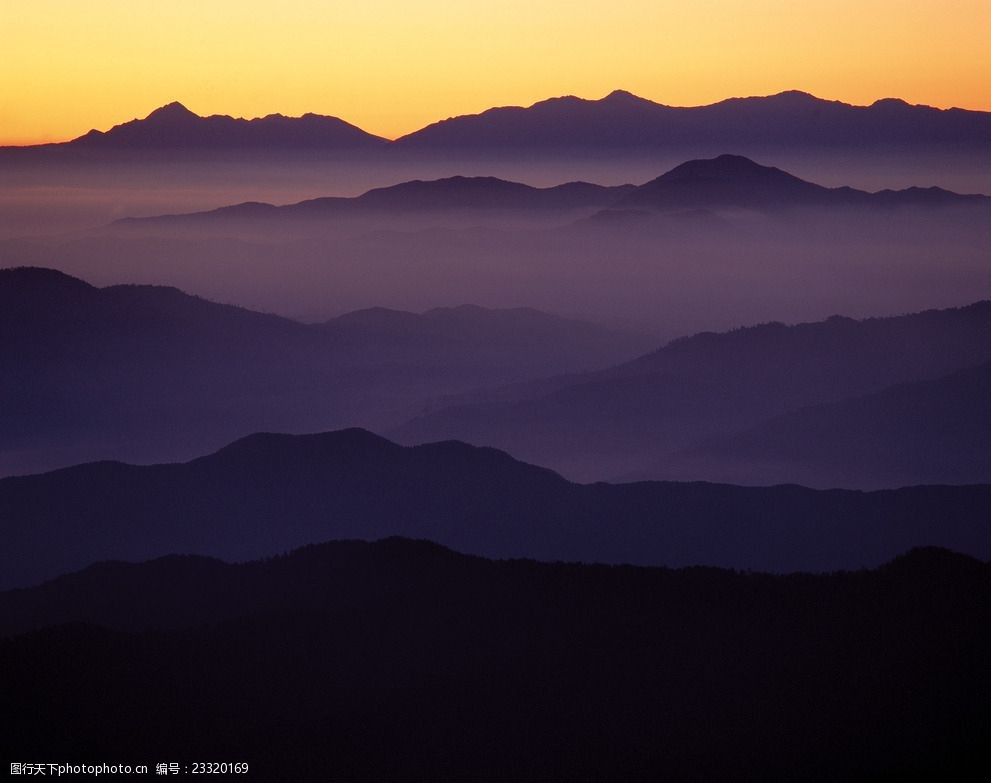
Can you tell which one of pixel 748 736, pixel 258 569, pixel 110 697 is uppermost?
pixel 258 569

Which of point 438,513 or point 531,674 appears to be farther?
point 438,513

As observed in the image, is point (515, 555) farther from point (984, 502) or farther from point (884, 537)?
point (984, 502)

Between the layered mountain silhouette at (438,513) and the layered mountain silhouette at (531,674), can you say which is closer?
the layered mountain silhouette at (531,674)

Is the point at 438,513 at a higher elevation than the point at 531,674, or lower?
higher

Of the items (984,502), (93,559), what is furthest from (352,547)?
(984,502)
